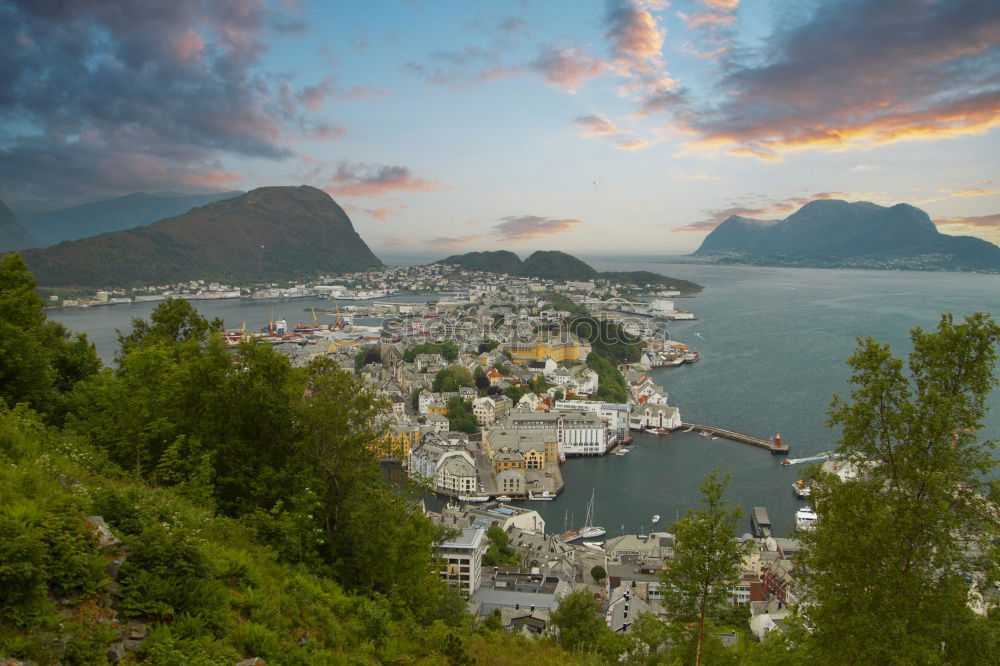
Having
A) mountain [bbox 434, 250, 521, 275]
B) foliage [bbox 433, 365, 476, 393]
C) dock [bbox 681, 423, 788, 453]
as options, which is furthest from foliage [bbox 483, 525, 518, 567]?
mountain [bbox 434, 250, 521, 275]

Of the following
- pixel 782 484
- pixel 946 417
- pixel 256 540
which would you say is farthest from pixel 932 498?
pixel 782 484

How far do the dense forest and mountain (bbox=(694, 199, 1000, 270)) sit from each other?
289ft

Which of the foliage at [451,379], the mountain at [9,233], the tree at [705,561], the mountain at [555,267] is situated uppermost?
the mountain at [9,233]

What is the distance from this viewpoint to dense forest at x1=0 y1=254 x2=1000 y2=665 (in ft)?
5.04

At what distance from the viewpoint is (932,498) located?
2.04 m

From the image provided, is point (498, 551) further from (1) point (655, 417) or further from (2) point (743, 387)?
(2) point (743, 387)

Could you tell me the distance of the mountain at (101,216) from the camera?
63000 mm

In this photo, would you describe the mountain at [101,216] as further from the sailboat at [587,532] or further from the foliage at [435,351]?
the sailboat at [587,532]

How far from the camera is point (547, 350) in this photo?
2503 cm

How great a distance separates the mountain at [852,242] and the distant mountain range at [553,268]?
4288 cm

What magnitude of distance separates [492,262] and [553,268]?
9921 mm

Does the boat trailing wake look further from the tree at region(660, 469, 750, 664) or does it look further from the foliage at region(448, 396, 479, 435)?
the tree at region(660, 469, 750, 664)

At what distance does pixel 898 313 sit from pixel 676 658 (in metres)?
34.2

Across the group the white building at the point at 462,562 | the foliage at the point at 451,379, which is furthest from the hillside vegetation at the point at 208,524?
the foliage at the point at 451,379
